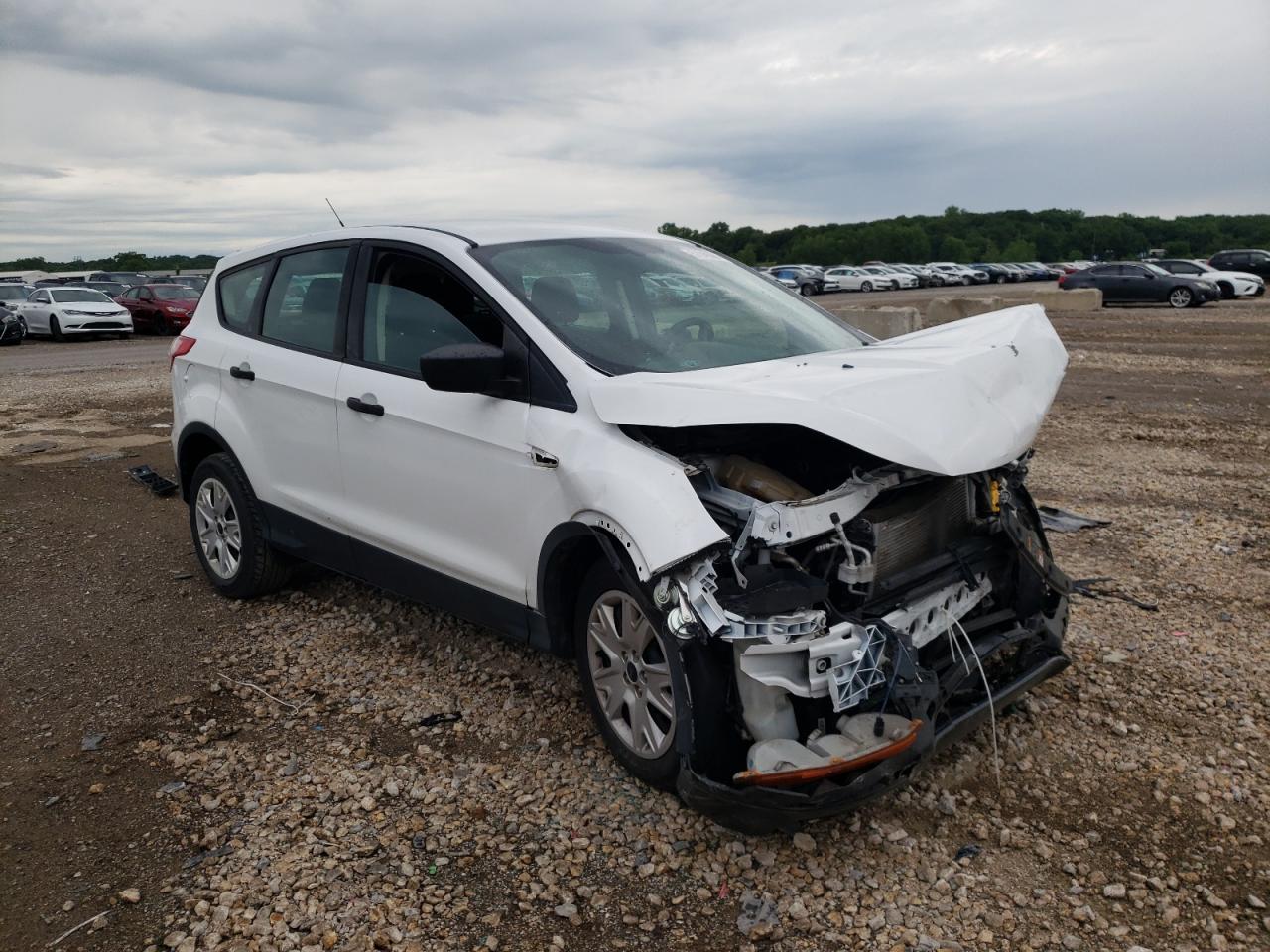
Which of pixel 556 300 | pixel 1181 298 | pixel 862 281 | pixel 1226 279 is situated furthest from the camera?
pixel 862 281

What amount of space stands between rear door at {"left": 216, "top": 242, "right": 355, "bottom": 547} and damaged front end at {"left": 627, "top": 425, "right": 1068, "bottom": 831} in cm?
183

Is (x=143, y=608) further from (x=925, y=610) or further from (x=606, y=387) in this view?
(x=925, y=610)

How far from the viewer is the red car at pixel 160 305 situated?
92.7 ft

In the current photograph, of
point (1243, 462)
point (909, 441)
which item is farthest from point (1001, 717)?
point (1243, 462)

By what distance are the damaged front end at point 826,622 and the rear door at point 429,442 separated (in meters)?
0.59

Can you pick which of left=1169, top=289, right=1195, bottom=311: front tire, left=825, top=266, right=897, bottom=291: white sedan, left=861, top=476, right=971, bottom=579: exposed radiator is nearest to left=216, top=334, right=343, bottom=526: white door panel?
left=861, top=476, right=971, bottom=579: exposed radiator

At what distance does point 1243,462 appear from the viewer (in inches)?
336

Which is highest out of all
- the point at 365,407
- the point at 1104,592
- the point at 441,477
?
the point at 365,407

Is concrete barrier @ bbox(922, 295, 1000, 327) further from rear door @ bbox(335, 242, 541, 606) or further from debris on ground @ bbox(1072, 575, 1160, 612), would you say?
rear door @ bbox(335, 242, 541, 606)

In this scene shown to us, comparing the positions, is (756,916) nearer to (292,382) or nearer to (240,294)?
(292,382)

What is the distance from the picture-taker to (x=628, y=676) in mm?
3469

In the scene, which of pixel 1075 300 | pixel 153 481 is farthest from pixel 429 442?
pixel 1075 300

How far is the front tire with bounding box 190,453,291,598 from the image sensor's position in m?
5.25

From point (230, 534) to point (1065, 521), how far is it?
5.03 meters
